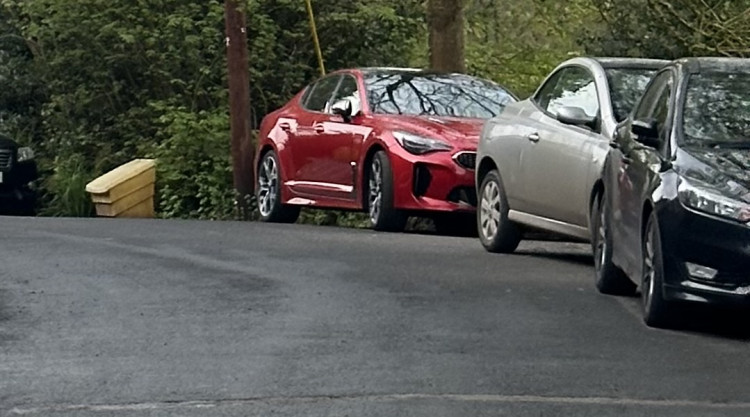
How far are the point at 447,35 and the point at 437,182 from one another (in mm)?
5546

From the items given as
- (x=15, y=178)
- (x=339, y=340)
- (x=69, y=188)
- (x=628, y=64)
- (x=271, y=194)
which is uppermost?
(x=628, y=64)

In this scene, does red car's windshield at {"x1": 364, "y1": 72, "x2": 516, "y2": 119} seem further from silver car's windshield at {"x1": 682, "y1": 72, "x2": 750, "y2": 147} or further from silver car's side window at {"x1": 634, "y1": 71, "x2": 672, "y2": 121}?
silver car's windshield at {"x1": 682, "y1": 72, "x2": 750, "y2": 147}

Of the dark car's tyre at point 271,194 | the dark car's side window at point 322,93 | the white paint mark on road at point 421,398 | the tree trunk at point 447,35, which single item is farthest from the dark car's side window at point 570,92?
the tree trunk at point 447,35

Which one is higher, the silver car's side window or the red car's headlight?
the silver car's side window

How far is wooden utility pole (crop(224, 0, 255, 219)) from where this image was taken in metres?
21.7

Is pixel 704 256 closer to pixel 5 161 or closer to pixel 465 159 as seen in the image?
pixel 465 159

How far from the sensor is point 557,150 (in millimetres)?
12641

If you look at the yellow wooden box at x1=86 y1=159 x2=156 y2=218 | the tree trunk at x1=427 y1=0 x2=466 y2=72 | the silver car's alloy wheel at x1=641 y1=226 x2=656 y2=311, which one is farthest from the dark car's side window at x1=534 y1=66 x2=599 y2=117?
the yellow wooden box at x1=86 y1=159 x2=156 y2=218

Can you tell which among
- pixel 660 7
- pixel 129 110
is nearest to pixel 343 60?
pixel 129 110

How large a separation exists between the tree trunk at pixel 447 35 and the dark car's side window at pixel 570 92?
723 centimetres

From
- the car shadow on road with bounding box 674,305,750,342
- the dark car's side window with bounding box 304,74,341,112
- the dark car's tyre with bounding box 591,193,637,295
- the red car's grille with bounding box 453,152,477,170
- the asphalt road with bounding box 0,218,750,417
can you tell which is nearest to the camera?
the asphalt road with bounding box 0,218,750,417

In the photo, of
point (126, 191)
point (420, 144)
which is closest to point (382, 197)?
point (420, 144)

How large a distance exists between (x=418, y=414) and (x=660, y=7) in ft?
48.8

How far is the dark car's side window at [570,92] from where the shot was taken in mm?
12609
